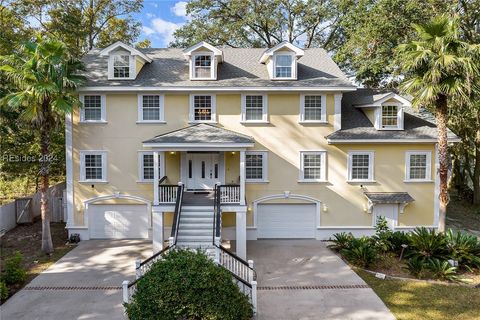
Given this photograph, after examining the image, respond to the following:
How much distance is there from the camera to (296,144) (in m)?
16.2

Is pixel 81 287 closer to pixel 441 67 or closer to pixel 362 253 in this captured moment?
pixel 362 253

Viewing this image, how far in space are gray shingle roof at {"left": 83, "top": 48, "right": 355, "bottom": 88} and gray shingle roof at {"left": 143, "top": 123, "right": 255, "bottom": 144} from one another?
2238mm

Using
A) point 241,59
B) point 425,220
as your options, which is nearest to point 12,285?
point 241,59

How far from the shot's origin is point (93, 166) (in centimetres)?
1623

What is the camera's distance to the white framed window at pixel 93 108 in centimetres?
1599

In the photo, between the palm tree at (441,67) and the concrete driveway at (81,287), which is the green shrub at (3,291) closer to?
the concrete driveway at (81,287)

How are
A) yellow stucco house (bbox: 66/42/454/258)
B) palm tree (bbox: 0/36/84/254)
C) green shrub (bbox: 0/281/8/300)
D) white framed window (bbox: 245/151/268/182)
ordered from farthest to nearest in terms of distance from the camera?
1. white framed window (bbox: 245/151/268/182)
2. yellow stucco house (bbox: 66/42/454/258)
3. palm tree (bbox: 0/36/84/254)
4. green shrub (bbox: 0/281/8/300)

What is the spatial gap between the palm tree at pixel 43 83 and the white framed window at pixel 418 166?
16.0 metres

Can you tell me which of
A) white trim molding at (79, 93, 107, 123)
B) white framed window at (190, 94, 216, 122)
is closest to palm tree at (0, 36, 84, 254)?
white trim molding at (79, 93, 107, 123)

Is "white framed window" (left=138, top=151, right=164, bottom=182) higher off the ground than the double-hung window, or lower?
lower

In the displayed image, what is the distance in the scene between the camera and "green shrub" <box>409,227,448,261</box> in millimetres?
12250

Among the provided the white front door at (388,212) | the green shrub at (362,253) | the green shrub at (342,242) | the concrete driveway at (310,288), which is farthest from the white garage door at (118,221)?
the white front door at (388,212)

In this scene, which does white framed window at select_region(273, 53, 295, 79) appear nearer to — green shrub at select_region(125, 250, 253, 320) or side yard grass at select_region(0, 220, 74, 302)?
green shrub at select_region(125, 250, 253, 320)

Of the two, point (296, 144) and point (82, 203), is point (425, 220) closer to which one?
point (296, 144)
